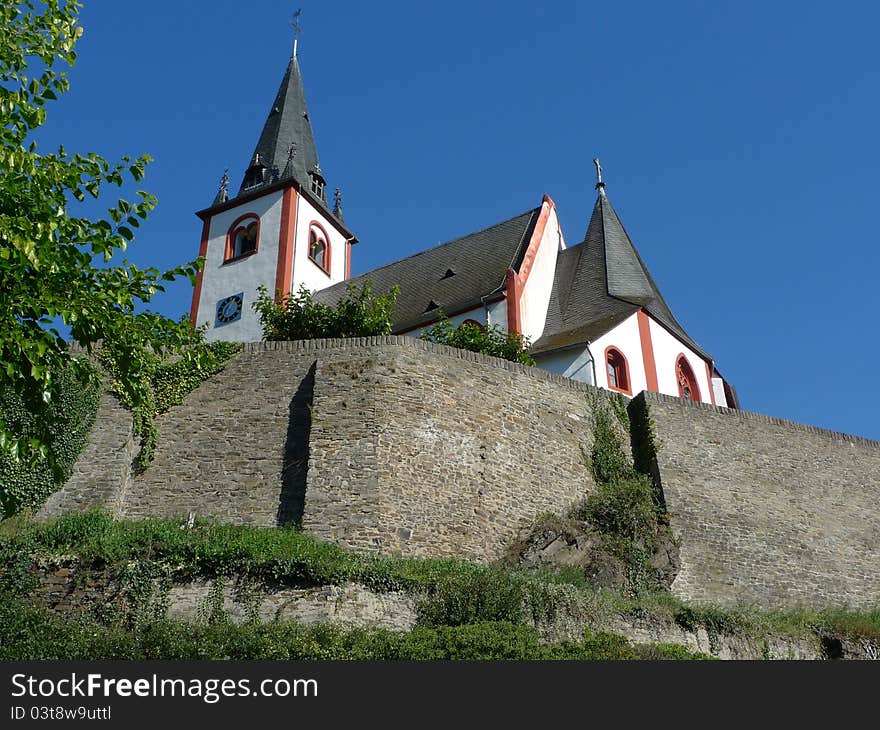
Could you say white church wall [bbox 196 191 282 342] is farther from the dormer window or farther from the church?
the dormer window

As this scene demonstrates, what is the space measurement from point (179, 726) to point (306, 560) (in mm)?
5720

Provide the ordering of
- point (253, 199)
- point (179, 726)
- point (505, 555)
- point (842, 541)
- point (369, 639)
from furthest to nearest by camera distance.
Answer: point (253, 199), point (842, 541), point (505, 555), point (369, 639), point (179, 726)

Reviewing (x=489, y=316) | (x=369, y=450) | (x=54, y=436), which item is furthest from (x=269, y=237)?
(x=369, y=450)

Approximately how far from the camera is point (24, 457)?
407 inches

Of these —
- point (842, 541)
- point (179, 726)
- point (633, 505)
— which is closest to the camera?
point (179, 726)

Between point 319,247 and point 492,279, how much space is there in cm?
1233

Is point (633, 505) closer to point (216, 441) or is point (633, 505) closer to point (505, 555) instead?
point (505, 555)

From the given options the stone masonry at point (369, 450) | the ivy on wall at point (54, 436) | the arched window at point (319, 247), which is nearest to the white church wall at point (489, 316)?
the stone masonry at point (369, 450)

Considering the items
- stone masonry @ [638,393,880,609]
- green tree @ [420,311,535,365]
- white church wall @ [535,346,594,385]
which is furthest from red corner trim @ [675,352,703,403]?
green tree @ [420,311,535,365]

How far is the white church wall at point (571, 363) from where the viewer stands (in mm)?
24016

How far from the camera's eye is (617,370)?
2497 cm

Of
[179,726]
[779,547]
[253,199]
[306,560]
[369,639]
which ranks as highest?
[253,199]

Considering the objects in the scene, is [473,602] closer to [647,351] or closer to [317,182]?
[647,351]

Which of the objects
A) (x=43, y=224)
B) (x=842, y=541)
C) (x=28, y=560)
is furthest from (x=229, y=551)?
(x=842, y=541)
